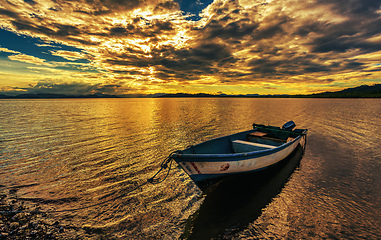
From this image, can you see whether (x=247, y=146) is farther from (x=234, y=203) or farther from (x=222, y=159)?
(x=234, y=203)

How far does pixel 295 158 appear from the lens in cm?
1512

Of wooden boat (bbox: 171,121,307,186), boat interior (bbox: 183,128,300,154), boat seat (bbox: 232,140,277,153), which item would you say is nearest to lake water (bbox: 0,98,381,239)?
wooden boat (bbox: 171,121,307,186)

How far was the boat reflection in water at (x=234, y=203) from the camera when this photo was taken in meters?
6.77

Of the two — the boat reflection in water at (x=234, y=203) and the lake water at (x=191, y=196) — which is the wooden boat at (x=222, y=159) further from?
the lake water at (x=191, y=196)

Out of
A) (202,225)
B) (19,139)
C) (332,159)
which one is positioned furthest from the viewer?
(19,139)

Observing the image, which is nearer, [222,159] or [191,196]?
[222,159]

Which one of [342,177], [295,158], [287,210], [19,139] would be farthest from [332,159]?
[19,139]

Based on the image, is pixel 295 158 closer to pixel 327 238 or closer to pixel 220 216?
pixel 327 238

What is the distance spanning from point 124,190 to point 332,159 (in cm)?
1677

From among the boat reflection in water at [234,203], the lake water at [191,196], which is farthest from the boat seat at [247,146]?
the lake water at [191,196]

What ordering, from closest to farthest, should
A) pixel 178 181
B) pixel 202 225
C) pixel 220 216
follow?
pixel 202 225
pixel 220 216
pixel 178 181

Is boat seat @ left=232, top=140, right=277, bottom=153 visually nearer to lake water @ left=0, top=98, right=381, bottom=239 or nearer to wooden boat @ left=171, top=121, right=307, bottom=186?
wooden boat @ left=171, top=121, right=307, bottom=186

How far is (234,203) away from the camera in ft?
27.8

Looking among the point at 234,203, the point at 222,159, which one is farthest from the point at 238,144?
the point at 234,203
